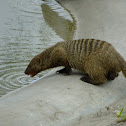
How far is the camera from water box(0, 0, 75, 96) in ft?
21.0

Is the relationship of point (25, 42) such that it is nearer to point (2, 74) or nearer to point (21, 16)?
point (2, 74)

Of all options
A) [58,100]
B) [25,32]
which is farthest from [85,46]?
[25,32]

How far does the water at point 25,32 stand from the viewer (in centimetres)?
641

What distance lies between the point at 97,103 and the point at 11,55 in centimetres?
324

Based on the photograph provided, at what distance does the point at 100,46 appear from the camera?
5160 millimetres

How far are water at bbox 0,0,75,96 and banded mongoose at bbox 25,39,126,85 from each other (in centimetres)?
71

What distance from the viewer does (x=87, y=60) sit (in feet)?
17.1

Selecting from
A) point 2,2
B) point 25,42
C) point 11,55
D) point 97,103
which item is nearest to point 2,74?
point 11,55

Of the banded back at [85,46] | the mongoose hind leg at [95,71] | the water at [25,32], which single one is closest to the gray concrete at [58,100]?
the mongoose hind leg at [95,71]

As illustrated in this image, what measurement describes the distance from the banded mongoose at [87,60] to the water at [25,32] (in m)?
0.71

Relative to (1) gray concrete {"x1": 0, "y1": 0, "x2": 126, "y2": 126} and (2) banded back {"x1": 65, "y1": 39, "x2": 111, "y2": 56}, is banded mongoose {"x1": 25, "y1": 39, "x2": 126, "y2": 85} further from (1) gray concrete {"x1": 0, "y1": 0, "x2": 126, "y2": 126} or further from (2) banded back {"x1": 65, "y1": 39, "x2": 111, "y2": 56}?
(1) gray concrete {"x1": 0, "y1": 0, "x2": 126, "y2": 126}

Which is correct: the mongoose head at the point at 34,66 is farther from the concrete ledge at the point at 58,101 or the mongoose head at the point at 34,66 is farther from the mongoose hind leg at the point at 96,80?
the mongoose hind leg at the point at 96,80

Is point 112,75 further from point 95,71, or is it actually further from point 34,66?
point 34,66

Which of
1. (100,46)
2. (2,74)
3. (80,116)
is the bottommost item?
(2,74)
